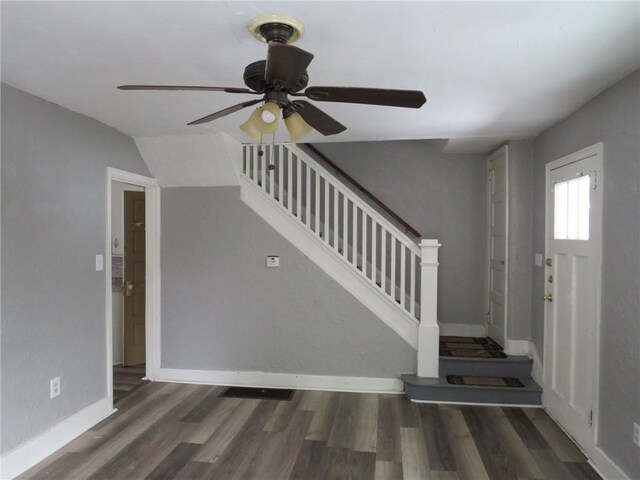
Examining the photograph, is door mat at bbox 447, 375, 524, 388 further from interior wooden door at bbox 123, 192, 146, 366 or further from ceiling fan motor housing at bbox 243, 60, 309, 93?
interior wooden door at bbox 123, 192, 146, 366

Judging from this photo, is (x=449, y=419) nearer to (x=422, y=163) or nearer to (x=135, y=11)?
(x=422, y=163)

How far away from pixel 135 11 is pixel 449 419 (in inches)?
134

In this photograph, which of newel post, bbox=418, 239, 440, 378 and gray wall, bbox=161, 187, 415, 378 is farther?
gray wall, bbox=161, 187, 415, 378

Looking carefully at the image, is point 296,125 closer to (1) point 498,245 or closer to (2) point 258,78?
(2) point 258,78

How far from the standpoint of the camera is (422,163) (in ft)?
14.3

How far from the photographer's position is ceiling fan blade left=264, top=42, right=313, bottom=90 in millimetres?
1210

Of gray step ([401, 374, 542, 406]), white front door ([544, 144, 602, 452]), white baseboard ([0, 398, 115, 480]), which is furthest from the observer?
Result: gray step ([401, 374, 542, 406])

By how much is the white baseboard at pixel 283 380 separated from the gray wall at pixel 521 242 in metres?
1.30

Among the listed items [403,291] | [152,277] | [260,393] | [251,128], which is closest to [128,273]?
[152,277]

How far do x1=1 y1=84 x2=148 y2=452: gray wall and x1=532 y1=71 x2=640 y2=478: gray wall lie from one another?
3711 mm

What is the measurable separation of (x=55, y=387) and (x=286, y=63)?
2.76 metres

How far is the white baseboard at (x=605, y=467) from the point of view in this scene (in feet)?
6.98

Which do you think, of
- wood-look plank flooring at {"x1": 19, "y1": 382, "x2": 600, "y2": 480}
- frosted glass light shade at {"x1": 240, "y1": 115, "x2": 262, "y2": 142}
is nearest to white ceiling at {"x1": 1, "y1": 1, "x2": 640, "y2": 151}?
frosted glass light shade at {"x1": 240, "y1": 115, "x2": 262, "y2": 142}

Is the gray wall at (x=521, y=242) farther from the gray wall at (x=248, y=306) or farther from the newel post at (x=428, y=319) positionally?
the gray wall at (x=248, y=306)
